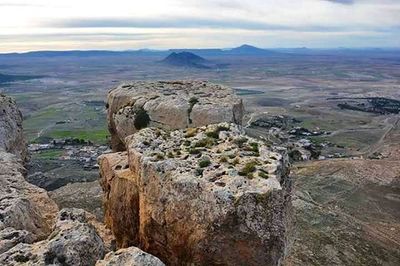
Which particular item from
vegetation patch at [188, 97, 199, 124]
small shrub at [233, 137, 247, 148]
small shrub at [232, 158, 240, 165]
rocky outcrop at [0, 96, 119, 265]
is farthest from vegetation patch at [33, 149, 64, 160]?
small shrub at [232, 158, 240, 165]

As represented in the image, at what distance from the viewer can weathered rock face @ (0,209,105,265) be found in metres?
13.5

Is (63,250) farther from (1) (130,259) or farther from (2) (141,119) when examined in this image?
(2) (141,119)

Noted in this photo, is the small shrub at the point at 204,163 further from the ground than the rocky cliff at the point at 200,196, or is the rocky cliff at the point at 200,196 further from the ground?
the small shrub at the point at 204,163

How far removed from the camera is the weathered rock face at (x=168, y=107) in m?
26.1

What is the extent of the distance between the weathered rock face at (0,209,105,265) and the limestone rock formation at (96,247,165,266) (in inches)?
39.5

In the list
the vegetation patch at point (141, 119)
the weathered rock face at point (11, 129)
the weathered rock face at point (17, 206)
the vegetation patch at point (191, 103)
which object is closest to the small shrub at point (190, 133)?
the vegetation patch at point (191, 103)

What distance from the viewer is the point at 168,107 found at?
2753cm

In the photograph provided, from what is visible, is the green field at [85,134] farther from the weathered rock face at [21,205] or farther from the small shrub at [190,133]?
the small shrub at [190,133]

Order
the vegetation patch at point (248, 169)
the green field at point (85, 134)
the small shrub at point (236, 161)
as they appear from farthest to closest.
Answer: the green field at point (85, 134)
the small shrub at point (236, 161)
the vegetation patch at point (248, 169)

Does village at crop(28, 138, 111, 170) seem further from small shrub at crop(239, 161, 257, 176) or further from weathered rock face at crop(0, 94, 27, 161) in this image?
small shrub at crop(239, 161, 257, 176)

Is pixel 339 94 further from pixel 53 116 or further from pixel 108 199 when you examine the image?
pixel 108 199

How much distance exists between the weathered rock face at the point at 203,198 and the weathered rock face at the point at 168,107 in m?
6.12

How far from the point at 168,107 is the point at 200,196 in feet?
42.3

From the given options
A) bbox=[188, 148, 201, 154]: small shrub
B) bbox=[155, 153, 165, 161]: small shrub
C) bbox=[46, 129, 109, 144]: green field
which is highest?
bbox=[155, 153, 165, 161]: small shrub
